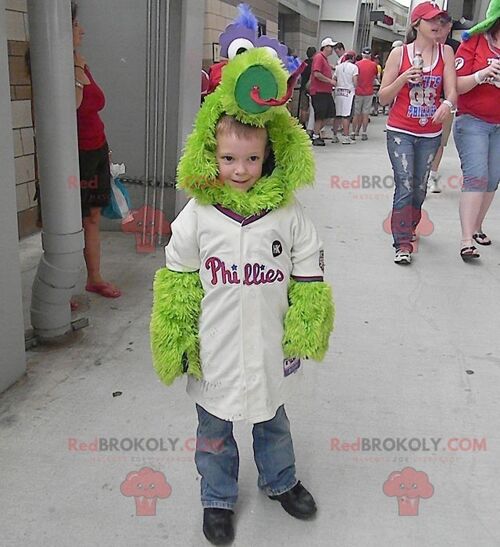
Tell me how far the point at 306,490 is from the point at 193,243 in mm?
960

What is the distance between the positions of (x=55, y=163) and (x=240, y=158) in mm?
1479

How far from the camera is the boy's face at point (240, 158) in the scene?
5.44ft

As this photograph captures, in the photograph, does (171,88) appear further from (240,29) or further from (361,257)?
(361,257)

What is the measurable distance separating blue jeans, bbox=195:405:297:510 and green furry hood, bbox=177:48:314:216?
672 millimetres

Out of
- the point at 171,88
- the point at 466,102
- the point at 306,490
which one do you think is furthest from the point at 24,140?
the point at 306,490

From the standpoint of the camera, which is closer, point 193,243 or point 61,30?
point 193,243

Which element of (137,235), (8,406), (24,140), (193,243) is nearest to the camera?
(193,243)

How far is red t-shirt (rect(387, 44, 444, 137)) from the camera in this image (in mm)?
3930

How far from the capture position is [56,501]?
2002 mm

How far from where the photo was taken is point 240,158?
1674mm

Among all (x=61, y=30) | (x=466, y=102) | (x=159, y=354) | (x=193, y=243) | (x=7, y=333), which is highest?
(x=61, y=30)

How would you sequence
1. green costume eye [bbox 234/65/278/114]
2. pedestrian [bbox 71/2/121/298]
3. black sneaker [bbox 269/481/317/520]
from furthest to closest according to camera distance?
pedestrian [bbox 71/2/121/298], black sneaker [bbox 269/481/317/520], green costume eye [bbox 234/65/278/114]

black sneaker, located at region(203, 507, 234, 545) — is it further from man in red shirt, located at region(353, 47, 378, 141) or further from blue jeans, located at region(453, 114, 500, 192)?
man in red shirt, located at region(353, 47, 378, 141)

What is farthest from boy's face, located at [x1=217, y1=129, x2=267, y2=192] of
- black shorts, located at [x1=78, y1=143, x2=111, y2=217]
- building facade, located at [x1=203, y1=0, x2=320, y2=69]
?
building facade, located at [x1=203, y1=0, x2=320, y2=69]
